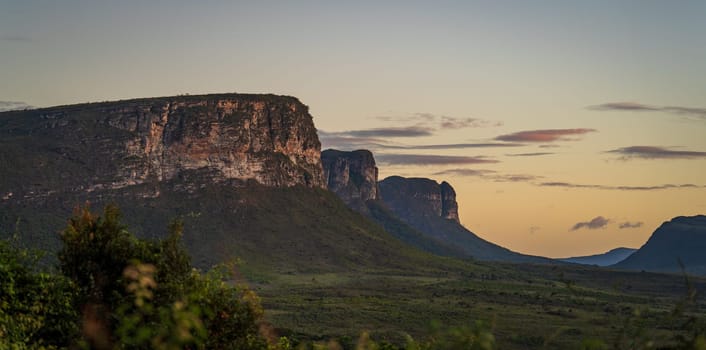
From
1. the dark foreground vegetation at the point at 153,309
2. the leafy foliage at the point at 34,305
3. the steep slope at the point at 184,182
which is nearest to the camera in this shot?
the dark foreground vegetation at the point at 153,309

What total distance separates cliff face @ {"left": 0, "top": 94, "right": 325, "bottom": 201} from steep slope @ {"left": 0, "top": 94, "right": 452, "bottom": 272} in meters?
0.20

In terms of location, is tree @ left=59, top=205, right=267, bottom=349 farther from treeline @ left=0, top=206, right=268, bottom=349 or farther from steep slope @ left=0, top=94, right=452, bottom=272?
steep slope @ left=0, top=94, right=452, bottom=272

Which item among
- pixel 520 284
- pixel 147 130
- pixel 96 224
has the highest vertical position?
pixel 147 130

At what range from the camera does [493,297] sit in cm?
13712

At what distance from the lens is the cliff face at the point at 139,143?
6403 inches

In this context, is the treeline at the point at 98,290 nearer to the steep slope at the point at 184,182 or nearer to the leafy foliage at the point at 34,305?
the leafy foliage at the point at 34,305

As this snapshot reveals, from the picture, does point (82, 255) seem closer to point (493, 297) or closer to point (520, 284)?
point (493, 297)

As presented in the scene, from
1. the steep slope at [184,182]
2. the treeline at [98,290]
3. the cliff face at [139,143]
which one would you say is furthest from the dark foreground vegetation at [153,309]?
the cliff face at [139,143]

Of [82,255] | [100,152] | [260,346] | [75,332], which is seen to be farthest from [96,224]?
[100,152]

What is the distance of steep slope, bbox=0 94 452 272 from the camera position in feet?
517

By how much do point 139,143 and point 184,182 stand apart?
36.5 ft

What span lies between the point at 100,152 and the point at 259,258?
117 ft

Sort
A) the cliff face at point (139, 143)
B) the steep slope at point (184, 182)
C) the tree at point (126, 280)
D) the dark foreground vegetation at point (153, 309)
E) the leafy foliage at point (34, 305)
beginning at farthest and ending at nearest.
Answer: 1. the cliff face at point (139, 143)
2. the steep slope at point (184, 182)
3. the leafy foliage at point (34, 305)
4. the tree at point (126, 280)
5. the dark foreground vegetation at point (153, 309)

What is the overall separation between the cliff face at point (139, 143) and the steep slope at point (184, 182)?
201 mm
